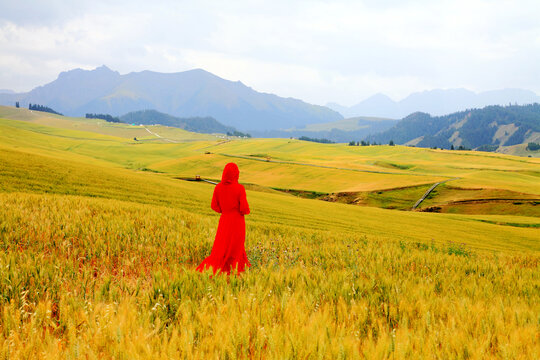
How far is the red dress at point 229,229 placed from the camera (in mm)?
7587

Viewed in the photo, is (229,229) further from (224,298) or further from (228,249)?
(224,298)

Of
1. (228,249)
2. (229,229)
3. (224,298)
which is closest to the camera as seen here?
(224,298)

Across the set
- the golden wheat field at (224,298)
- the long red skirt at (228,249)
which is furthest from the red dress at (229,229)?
the golden wheat field at (224,298)

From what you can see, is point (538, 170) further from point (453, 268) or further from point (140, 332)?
point (140, 332)

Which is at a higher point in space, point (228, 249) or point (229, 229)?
point (229, 229)

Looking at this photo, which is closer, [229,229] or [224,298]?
[224,298]

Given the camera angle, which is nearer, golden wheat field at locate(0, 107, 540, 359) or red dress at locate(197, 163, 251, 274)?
golden wheat field at locate(0, 107, 540, 359)

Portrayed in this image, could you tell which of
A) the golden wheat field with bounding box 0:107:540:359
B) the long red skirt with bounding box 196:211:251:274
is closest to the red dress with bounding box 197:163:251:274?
the long red skirt with bounding box 196:211:251:274

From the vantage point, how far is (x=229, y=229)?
7875 mm

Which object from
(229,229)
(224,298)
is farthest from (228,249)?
(224,298)

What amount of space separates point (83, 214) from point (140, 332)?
30.6 feet

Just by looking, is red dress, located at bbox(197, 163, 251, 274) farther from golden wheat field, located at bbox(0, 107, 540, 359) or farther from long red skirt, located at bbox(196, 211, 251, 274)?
golden wheat field, located at bbox(0, 107, 540, 359)

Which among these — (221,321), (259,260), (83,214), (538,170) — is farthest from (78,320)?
(538,170)

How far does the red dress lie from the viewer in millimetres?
7587
